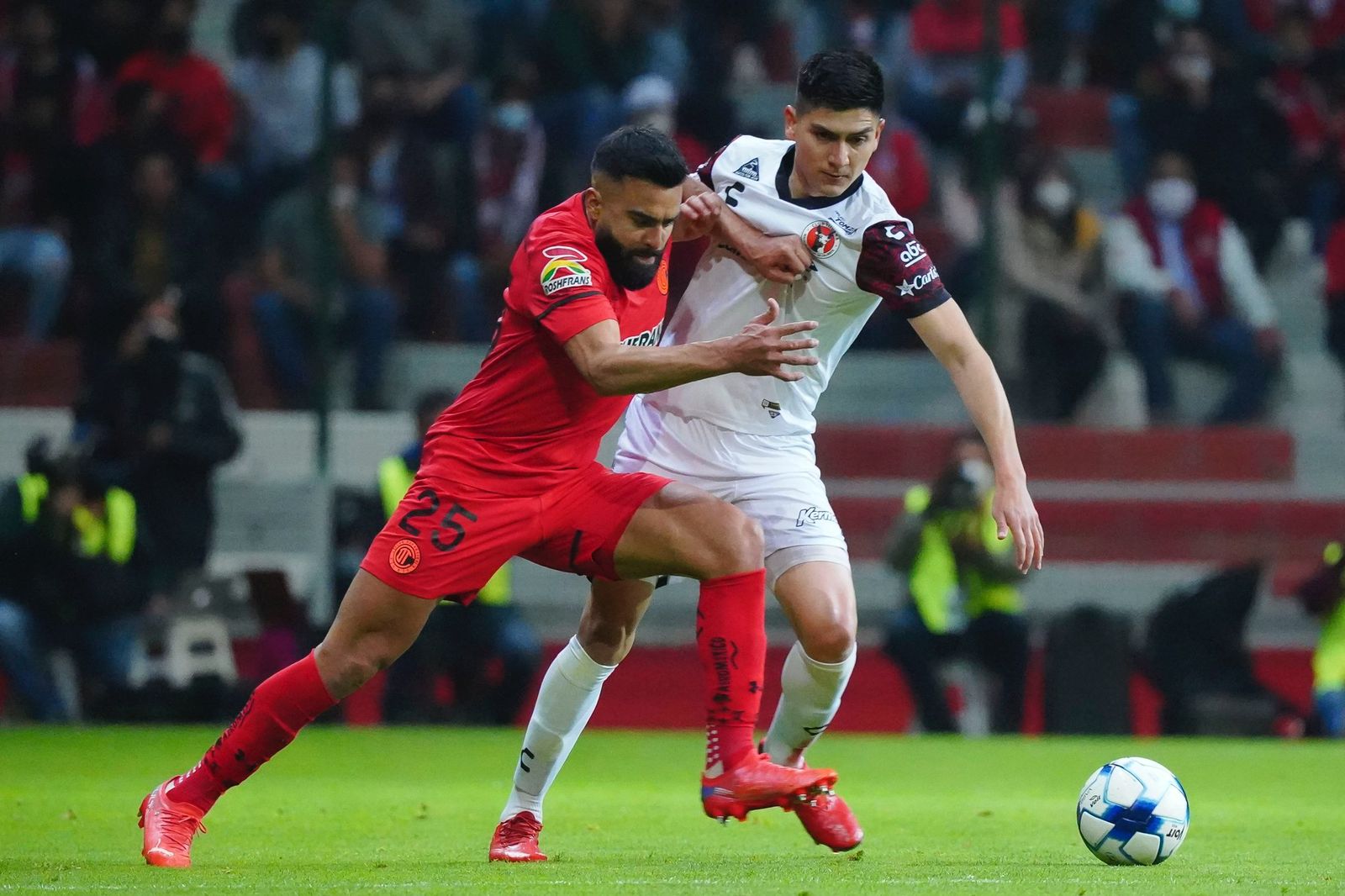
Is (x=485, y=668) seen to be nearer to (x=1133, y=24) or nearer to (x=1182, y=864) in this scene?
(x=1182, y=864)

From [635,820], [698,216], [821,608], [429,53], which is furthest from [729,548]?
[429,53]

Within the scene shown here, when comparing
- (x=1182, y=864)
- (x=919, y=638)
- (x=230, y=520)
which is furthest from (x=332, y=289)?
(x=1182, y=864)

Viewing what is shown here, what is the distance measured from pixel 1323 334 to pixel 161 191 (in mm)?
8097

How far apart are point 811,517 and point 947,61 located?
28.7 feet

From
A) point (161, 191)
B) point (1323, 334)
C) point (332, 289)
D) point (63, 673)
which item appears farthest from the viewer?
point (1323, 334)

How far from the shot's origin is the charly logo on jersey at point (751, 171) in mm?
5660

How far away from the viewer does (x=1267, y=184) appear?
14016mm

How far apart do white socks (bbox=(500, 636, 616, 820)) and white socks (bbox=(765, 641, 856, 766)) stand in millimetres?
526

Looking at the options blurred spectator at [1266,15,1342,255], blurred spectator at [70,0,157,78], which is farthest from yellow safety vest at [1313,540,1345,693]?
blurred spectator at [70,0,157,78]

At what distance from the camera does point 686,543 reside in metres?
5.00

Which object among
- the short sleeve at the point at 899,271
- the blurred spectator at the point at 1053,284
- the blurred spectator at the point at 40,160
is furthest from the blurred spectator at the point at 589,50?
the short sleeve at the point at 899,271

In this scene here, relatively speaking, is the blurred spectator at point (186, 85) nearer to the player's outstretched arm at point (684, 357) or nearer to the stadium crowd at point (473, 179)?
the stadium crowd at point (473, 179)

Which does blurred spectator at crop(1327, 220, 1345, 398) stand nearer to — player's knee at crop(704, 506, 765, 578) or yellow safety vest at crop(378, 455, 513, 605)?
yellow safety vest at crop(378, 455, 513, 605)

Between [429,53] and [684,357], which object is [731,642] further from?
[429,53]
